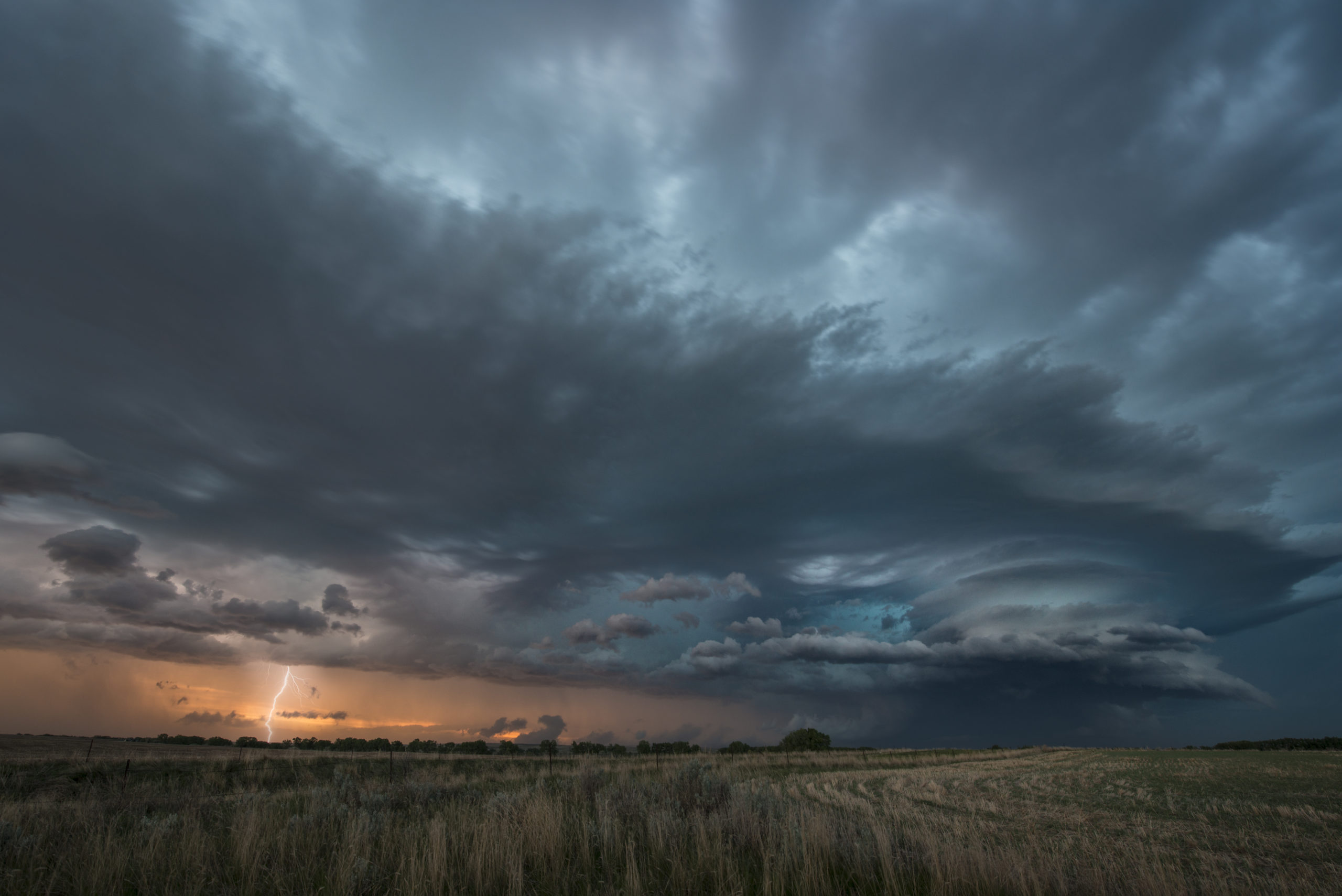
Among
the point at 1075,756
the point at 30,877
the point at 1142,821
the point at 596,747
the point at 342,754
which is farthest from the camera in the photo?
the point at 596,747

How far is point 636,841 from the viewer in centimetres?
1027

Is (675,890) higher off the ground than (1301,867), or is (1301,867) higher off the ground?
(675,890)

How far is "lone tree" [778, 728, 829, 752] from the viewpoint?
126000 millimetres

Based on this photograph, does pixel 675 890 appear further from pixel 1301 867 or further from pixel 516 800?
pixel 1301 867

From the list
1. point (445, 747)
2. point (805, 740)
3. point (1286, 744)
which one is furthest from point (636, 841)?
point (1286, 744)

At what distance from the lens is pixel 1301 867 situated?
13516 millimetres

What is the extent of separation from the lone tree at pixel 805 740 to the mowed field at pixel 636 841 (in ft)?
359

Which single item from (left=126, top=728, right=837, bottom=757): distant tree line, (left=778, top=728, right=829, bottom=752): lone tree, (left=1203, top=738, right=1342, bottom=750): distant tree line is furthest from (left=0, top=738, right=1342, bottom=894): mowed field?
(left=1203, top=738, right=1342, bottom=750): distant tree line

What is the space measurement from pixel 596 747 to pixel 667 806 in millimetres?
85337

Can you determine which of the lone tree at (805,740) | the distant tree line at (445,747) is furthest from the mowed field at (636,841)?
the lone tree at (805,740)

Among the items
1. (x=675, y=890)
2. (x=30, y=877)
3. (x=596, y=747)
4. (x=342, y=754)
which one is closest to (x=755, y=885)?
(x=675, y=890)

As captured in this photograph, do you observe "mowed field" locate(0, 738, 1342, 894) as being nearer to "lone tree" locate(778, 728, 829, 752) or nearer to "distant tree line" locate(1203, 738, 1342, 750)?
"lone tree" locate(778, 728, 829, 752)

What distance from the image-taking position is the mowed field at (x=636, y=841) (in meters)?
8.09

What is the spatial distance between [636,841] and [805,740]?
Result: 135 metres
